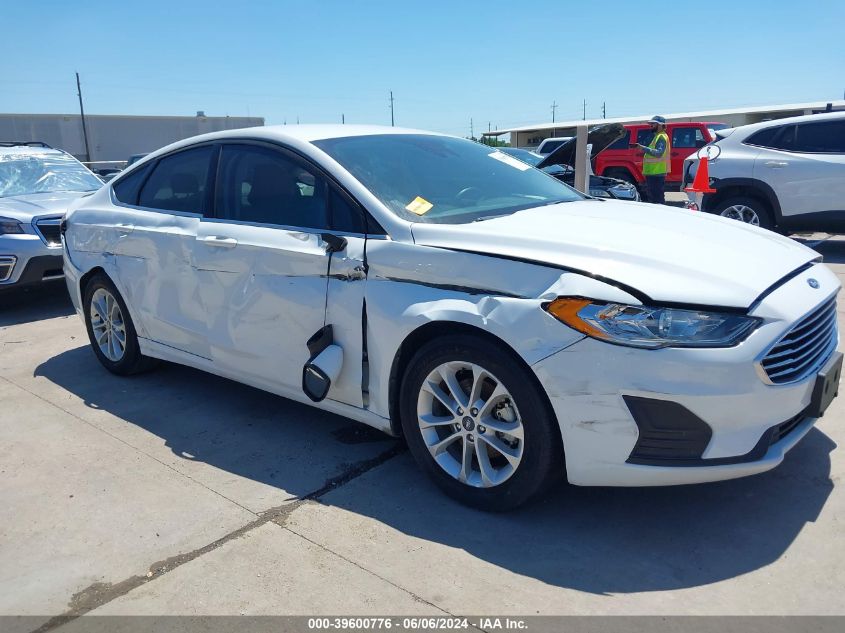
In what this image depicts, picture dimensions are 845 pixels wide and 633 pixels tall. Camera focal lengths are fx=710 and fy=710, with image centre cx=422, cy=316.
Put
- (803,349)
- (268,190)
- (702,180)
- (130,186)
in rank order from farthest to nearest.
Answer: (702,180) < (130,186) < (268,190) < (803,349)

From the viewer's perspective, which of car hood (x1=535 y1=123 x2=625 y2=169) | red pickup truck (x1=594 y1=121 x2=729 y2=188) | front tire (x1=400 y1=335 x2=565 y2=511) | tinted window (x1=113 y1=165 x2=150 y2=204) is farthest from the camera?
red pickup truck (x1=594 y1=121 x2=729 y2=188)

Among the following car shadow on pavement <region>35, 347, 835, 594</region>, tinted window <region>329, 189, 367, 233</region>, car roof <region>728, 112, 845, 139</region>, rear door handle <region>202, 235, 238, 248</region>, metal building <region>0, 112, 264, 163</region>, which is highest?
metal building <region>0, 112, 264, 163</region>

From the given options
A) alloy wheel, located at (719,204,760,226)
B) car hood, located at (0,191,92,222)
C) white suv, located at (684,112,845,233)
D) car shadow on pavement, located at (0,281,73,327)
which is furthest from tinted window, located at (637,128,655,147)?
car shadow on pavement, located at (0,281,73,327)

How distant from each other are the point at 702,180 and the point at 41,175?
818cm

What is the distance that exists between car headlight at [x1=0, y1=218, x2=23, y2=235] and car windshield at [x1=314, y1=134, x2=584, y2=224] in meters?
4.88

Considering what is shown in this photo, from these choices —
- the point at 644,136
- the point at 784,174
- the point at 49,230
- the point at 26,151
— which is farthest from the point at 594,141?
the point at 644,136

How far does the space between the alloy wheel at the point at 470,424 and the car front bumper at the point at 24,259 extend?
5607 mm

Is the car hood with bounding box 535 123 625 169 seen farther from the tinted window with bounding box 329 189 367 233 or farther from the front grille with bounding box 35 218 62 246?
the front grille with bounding box 35 218 62 246

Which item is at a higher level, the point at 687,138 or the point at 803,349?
the point at 687,138

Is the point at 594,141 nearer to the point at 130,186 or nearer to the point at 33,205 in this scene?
the point at 130,186

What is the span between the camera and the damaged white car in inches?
101

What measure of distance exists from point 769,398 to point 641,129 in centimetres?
1592

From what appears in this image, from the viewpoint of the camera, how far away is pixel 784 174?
8.77 m
